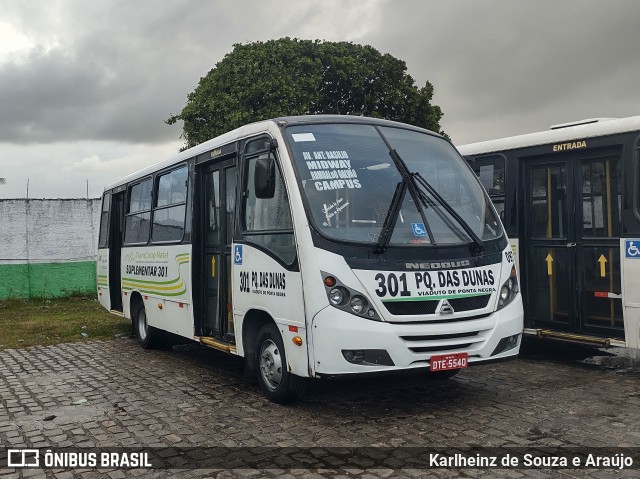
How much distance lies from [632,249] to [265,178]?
4.25m

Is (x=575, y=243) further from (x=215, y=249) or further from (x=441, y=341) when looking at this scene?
(x=215, y=249)

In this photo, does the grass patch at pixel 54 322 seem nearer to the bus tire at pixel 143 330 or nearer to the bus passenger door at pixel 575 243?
the bus tire at pixel 143 330

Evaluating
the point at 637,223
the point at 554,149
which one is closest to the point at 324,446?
the point at 637,223

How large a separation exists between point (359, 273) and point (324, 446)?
59.0 inches

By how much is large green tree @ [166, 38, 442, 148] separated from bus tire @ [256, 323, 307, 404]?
19.4m

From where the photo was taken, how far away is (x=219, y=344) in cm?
817

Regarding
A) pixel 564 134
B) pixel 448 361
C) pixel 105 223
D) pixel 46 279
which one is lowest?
pixel 448 361

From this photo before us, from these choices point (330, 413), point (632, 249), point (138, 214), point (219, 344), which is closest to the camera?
point (330, 413)

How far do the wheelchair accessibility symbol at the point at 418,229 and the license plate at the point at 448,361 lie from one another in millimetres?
1148

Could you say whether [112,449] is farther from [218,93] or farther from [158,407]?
[218,93]

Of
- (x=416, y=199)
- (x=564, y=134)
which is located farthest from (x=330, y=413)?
(x=564, y=134)

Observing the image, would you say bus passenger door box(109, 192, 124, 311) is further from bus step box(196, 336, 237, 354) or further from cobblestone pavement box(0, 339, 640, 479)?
bus step box(196, 336, 237, 354)

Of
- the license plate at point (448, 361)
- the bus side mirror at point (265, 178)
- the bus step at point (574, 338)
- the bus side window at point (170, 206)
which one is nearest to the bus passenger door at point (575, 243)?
the bus step at point (574, 338)

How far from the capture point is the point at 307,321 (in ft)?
20.2
